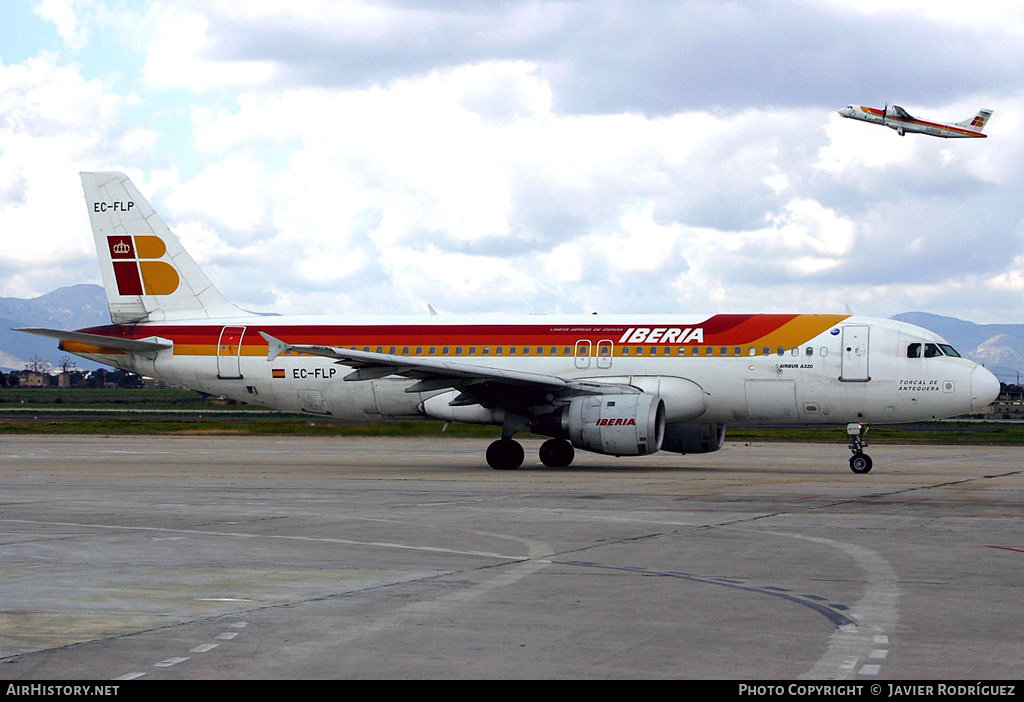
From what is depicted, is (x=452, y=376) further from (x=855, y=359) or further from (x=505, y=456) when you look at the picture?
(x=855, y=359)

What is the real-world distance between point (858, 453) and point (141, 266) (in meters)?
20.2

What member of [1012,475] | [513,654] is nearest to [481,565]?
[513,654]

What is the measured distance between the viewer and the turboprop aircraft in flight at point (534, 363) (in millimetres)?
29734

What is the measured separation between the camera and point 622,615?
10.6m

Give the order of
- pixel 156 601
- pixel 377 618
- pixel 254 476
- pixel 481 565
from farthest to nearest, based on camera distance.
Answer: pixel 254 476
pixel 481 565
pixel 156 601
pixel 377 618

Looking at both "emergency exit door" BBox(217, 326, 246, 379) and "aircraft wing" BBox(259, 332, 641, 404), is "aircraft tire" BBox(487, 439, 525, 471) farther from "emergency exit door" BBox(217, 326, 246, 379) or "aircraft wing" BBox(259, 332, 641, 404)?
"emergency exit door" BBox(217, 326, 246, 379)

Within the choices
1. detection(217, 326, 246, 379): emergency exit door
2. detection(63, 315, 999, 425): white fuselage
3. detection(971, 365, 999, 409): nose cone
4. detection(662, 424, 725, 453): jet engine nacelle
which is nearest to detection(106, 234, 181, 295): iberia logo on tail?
detection(63, 315, 999, 425): white fuselage

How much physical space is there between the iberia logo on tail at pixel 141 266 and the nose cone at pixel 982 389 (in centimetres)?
2141

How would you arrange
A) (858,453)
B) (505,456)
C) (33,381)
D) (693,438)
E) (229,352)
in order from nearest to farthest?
(858,453)
(505,456)
(693,438)
(229,352)
(33,381)

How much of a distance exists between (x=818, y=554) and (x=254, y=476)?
1609 cm

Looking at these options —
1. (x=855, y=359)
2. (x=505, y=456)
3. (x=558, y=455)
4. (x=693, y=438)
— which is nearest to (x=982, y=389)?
(x=855, y=359)

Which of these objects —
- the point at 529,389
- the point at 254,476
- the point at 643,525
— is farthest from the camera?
the point at 529,389

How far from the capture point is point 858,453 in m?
29.9
